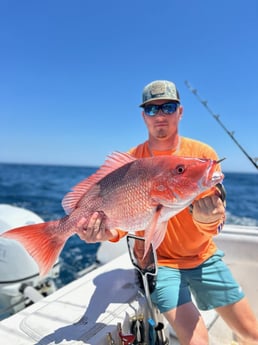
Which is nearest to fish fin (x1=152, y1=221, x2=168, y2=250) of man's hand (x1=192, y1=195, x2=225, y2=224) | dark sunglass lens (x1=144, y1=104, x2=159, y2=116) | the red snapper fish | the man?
the red snapper fish

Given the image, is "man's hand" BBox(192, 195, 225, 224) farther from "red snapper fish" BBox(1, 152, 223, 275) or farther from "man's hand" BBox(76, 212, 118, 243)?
"man's hand" BBox(76, 212, 118, 243)

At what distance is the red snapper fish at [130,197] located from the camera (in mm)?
1515

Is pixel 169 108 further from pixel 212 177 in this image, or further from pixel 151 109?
pixel 212 177

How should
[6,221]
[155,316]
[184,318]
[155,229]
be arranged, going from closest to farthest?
[155,229] → [184,318] → [155,316] → [6,221]

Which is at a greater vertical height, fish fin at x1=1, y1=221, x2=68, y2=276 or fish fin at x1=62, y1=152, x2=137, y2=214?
fish fin at x1=62, y1=152, x2=137, y2=214

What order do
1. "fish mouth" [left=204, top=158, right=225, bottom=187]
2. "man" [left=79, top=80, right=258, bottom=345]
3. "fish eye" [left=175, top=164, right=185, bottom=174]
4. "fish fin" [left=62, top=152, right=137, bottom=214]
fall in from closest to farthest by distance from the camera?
"fish mouth" [left=204, top=158, right=225, bottom=187], "fish eye" [left=175, top=164, right=185, bottom=174], "fish fin" [left=62, top=152, right=137, bottom=214], "man" [left=79, top=80, right=258, bottom=345]

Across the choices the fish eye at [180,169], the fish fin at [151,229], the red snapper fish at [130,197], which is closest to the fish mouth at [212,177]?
the red snapper fish at [130,197]

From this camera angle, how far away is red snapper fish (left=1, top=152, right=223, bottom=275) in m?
1.51

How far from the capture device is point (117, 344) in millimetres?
1809

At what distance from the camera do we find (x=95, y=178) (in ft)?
5.95

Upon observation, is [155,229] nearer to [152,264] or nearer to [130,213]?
[130,213]

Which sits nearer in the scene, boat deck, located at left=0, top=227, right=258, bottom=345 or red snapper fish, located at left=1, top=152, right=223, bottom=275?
red snapper fish, located at left=1, top=152, right=223, bottom=275

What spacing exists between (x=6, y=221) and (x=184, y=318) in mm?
2523

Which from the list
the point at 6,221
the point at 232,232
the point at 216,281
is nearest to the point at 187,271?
the point at 216,281
